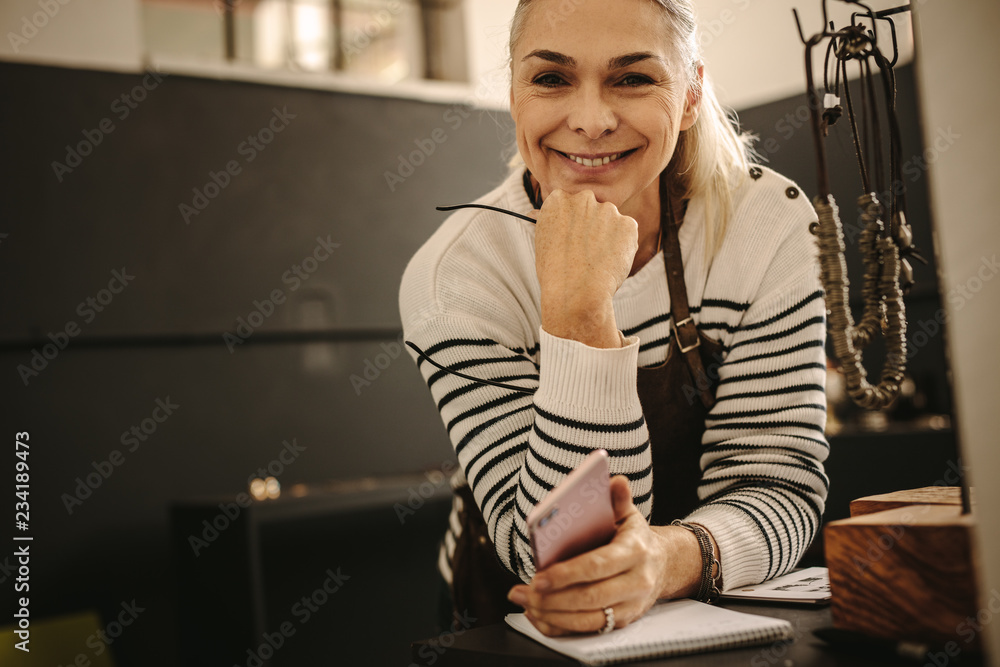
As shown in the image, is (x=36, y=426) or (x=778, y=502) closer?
(x=778, y=502)

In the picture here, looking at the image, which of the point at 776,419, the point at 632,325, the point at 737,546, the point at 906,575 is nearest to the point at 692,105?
the point at 632,325

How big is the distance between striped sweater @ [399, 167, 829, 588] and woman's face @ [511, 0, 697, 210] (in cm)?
12

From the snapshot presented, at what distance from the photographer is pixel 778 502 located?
2.93ft

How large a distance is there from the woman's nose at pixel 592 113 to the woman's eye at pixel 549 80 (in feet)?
0.11

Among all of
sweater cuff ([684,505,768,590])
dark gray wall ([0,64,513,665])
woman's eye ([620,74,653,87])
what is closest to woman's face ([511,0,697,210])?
woman's eye ([620,74,653,87])

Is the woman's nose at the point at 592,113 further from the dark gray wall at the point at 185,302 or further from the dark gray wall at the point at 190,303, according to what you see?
the dark gray wall at the point at 185,302

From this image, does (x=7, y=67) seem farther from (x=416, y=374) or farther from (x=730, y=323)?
(x=730, y=323)

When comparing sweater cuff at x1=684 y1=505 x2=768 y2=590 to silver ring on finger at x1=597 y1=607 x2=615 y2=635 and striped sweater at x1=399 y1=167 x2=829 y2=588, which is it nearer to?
striped sweater at x1=399 y1=167 x2=829 y2=588

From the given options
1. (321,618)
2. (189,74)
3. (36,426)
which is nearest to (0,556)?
(36,426)

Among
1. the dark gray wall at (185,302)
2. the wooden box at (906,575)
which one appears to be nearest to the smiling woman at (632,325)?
the wooden box at (906,575)

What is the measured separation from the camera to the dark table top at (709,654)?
0.57 meters

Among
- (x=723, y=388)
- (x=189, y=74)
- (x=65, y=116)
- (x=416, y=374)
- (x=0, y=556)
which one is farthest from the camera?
(x=416, y=374)

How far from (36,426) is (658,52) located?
2.47 meters

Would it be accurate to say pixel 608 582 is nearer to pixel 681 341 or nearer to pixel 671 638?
pixel 671 638
